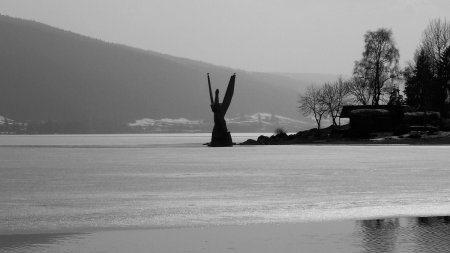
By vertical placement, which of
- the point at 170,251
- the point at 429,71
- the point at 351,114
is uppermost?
the point at 429,71

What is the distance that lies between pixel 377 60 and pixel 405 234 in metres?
111

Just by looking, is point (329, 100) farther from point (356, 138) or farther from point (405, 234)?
point (405, 234)

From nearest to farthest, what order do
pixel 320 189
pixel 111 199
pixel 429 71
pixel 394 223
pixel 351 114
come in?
pixel 394 223
pixel 111 199
pixel 320 189
pixel 351 114
pixel 429 71

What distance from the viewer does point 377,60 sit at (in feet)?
405

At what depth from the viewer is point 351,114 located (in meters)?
102

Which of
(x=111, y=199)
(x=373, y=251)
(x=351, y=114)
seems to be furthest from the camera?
(x=351, y=114)

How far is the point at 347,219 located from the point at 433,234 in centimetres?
278

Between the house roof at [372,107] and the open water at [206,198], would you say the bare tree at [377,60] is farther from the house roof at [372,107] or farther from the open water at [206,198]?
the open water at [206,198]

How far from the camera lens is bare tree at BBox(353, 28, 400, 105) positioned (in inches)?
4875

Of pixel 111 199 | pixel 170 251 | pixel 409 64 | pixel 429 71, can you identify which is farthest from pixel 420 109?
pixel 170 251

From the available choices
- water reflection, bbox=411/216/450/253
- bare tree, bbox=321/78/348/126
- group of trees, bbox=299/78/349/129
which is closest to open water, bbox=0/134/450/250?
water reflection, bbox=411/216/450/253

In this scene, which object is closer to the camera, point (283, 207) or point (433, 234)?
point (433, 234)

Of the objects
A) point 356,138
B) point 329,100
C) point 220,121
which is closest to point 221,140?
point 220,121

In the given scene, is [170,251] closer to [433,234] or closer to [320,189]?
[433,234]
